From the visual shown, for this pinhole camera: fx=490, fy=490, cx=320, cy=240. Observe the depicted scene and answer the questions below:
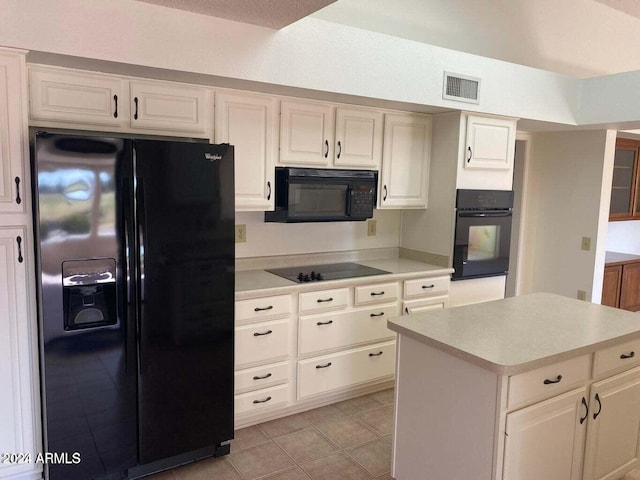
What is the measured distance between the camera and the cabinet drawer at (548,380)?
188 cm

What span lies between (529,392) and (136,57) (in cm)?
231

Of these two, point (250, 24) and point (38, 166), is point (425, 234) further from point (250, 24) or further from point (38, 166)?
point (38, 166)

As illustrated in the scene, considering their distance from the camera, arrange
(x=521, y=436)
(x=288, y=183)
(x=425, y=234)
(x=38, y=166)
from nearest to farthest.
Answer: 1. (x=521, y=436)
2. (x=38, y=166)
3. (x=288, y=183)
4. (x=425, y=234)

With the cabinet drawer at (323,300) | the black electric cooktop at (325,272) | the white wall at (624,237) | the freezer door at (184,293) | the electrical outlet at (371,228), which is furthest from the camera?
the white wall at (624,237)

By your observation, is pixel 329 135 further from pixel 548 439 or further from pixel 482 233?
pixel 548 439

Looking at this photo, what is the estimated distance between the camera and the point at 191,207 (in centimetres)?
243

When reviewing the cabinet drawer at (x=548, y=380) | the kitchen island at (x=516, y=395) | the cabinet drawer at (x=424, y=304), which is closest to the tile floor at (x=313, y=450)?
the kitchen island at (x=516, y=395)

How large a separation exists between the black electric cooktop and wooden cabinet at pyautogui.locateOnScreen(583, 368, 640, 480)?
1.61 meters

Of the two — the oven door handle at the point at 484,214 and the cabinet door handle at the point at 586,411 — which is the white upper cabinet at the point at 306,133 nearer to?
the oven door handle at the point at 484,214

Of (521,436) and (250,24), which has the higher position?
(250,24)

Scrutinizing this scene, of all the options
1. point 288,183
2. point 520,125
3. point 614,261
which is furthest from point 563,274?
point 288,183

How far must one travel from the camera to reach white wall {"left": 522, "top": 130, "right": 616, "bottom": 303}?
181 inches

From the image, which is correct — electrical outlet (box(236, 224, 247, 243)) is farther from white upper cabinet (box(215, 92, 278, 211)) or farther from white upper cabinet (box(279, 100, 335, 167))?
white upper cabinet (box(279, 100, 335, 167))

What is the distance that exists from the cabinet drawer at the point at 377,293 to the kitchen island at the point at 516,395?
3.05 ft
